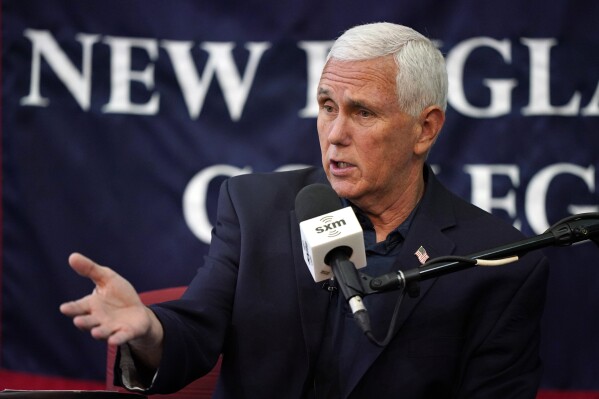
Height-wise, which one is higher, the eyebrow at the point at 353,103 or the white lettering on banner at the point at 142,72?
the white lettering on banner at the point at 142,72

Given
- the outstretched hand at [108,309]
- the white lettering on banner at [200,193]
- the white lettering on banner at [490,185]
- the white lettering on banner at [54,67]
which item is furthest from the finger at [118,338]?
the white lettering on banner at [490,185]

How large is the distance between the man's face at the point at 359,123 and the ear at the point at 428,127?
2.7 inches

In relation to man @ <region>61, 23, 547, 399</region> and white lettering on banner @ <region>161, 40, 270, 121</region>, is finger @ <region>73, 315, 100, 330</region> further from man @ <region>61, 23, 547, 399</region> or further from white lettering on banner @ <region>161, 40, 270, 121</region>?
white lettering on banner @ <region>161, 40, 270, 121</region>

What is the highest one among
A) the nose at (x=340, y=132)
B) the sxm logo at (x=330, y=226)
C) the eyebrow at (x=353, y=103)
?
the eyebrow at (x=353, y=103)

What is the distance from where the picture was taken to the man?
84.7 inches

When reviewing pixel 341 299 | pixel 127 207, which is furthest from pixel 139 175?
pixel 341 299

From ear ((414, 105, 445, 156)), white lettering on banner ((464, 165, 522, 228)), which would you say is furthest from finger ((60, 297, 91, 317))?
white lettering on banner ((464, 165, 522, 228))

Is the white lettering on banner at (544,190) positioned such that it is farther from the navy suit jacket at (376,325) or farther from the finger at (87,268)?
the finger at (87,268)

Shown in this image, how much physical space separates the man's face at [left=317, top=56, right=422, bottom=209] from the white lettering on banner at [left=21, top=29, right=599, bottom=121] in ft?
3.17

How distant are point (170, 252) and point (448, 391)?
1.35 metres

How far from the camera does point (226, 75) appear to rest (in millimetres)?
3217

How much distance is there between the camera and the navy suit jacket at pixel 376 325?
2.14 m

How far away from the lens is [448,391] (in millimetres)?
2199

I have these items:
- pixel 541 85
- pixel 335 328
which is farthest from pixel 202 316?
pixel 541 85
